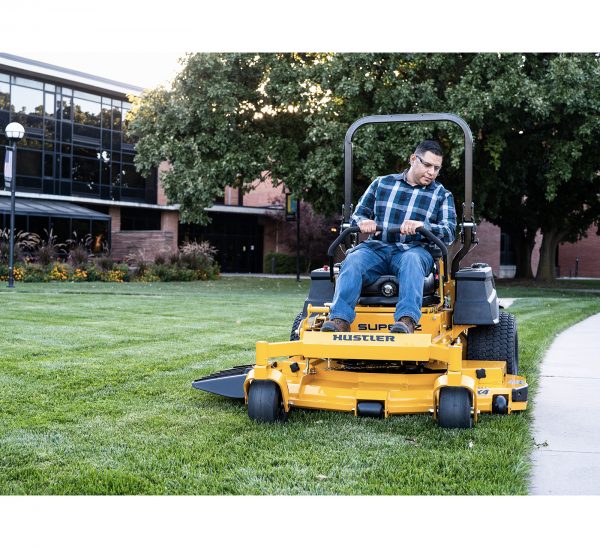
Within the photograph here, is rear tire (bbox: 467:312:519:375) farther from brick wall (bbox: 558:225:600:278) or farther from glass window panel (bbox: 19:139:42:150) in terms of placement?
brick wall (bbox: 558:225:600:278)

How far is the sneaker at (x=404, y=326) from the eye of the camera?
4.79m

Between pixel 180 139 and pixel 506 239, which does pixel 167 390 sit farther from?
pixel 506 239

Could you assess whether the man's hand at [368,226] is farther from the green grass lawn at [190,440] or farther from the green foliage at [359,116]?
the green foliage at [359,116]

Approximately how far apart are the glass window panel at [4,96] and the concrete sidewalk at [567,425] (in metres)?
29.9

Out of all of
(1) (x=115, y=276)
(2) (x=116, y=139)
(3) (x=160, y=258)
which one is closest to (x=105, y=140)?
(2) (x=116, y=139)

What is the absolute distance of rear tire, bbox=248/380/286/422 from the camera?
188 inches

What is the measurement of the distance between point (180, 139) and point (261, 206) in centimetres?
2385

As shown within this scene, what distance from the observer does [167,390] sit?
579 cm

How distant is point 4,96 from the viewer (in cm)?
3312

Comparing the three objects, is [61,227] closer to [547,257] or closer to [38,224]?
[38,224]

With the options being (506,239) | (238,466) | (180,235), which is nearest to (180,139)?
(238,466)

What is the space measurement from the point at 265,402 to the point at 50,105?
33152 mm

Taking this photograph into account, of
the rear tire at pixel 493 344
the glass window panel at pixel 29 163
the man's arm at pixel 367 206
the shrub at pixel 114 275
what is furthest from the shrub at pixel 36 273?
the rear tire at pixel 493 344

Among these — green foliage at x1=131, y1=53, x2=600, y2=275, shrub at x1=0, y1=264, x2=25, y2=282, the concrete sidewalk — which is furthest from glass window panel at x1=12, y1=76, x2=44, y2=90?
the concrete sidewalk
